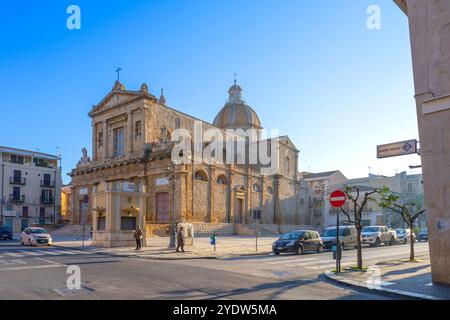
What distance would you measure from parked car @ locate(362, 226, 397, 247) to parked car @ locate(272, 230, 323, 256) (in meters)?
8.01

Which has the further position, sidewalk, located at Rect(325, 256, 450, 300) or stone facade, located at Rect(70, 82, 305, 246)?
stone facade, located at Rect(70, 82, 305, 246)

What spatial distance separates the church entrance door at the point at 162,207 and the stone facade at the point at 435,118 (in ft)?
104

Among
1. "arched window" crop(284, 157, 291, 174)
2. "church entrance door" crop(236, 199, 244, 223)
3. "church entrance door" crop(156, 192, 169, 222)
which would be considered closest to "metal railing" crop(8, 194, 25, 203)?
"church entrance door" crop(156, 192, 169, 222)

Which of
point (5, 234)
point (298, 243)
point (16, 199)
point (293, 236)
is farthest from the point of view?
point (16, 199)

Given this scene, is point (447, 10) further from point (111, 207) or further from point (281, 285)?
point (111, 207)

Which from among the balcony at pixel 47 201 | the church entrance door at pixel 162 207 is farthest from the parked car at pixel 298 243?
the balcony at pixel 47 201

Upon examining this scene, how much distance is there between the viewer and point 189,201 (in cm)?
3991

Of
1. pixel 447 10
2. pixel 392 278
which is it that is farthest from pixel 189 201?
pixel 447 10

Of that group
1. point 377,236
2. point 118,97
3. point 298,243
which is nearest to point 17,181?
point 118,97

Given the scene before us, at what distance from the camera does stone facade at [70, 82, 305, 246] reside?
40.4 metres

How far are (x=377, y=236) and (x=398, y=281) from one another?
1931cm

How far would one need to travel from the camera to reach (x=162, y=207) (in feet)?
135

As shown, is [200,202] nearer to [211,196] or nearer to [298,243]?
[211,196]

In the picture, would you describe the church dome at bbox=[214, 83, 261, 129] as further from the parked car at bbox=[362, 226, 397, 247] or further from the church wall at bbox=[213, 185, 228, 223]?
the parked car at bbox=[362, 226, 397, 247]
